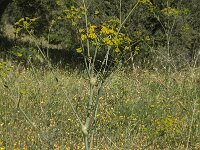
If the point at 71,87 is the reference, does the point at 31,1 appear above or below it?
above

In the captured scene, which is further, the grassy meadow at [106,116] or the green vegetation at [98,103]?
the grassy meadow at [106,116]

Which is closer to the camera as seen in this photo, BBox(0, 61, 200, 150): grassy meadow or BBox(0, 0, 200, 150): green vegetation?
BBox(0, 0, 200, 150): green vegetation

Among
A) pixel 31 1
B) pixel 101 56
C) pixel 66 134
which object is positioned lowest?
pixel 101 56

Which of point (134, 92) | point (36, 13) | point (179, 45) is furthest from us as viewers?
point (36, 13)

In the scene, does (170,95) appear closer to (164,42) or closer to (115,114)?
(115,114)

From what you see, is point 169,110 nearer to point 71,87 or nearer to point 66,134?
point 66,134

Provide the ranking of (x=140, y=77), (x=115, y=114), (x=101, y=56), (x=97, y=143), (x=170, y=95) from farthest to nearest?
1. (x=101, y=56)
2. (x=140, y=77)
3. (x=170, y=95)
4. (x=115, y=114)
5. (x=97, y=143)

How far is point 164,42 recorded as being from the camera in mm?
10680

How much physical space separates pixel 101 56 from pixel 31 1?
9.07 feet

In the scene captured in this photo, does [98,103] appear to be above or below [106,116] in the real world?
above

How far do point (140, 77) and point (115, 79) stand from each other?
119 cm

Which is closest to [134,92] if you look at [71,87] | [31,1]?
[71,87]

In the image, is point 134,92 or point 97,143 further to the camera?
point 134,92

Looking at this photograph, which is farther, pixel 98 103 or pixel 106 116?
pixel 106 116
